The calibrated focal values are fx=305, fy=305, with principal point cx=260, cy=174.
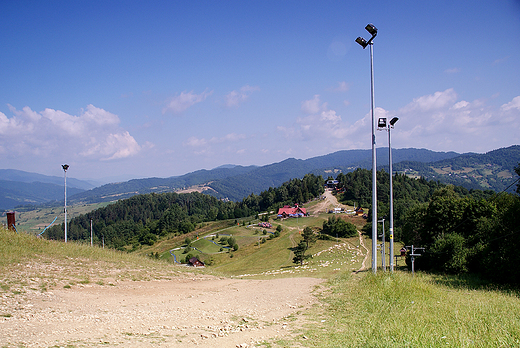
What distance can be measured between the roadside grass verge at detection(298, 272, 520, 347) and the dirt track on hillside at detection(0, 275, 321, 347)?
1.02 metres

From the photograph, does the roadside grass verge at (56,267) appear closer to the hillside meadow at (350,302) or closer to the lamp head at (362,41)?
the hillside meadow at (350,302)

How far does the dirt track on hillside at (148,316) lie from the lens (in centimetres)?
706

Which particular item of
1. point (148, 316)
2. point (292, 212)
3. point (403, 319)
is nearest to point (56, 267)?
point (148, 316)

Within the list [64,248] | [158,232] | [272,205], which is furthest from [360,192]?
[64,248]

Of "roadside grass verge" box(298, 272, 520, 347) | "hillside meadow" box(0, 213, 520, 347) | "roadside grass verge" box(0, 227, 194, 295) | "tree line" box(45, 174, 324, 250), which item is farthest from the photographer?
"tree line" box(45, 174, 324, 250)

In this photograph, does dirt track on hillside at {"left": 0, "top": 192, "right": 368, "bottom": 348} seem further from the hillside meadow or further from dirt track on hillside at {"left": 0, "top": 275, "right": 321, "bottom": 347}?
the hillside meadow

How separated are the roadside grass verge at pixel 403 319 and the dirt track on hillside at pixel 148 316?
3.35ft

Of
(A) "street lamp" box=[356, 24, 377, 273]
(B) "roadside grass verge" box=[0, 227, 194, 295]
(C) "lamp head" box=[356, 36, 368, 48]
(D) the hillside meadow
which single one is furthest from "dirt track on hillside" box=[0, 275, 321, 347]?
(C) "lamp head" box=[356, 36, 368, 48]

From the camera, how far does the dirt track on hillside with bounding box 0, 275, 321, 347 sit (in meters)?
7.06

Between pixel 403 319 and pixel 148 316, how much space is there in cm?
735

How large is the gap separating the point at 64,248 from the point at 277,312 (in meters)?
15.8

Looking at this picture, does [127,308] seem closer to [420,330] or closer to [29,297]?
[29,297]

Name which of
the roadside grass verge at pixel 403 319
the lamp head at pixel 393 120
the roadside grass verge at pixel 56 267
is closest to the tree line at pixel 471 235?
the lamp head at pixel 393 120

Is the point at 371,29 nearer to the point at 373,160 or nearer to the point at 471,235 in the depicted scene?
the point at 373,160
